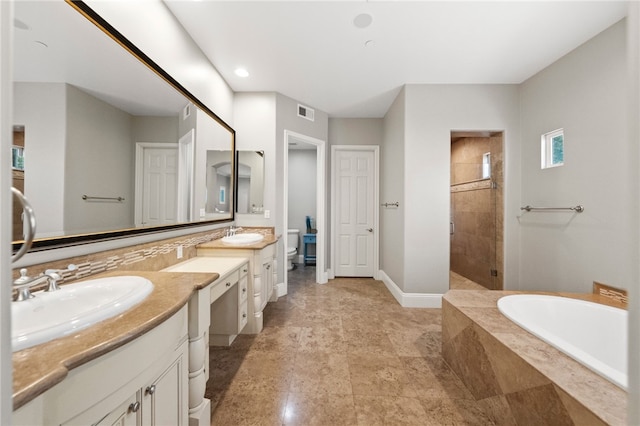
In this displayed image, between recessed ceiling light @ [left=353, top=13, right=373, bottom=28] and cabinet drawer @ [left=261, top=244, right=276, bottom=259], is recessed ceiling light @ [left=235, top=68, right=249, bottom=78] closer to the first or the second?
recessed ceiling light @ [left=353, top=13, right=373, bottom=28]

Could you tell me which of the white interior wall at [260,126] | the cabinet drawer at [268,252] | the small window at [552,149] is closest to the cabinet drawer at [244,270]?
the cabinet drawer at [268,252]

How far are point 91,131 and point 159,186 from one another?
0.52 metres

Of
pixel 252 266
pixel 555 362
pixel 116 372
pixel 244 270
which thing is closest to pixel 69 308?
pixel 116 372

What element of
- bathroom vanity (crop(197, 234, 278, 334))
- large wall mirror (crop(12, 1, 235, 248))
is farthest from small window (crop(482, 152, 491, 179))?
large wall mirror (crop(12, 1, 235, 248))

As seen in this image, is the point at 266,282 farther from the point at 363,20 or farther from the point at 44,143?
the point at 363,20

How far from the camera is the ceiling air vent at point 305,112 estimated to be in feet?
11.0

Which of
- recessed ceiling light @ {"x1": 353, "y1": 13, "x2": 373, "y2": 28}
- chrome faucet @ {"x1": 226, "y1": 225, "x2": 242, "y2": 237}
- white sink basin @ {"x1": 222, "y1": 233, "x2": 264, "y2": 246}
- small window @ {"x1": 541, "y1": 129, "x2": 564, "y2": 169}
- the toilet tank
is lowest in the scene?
the toilet tank

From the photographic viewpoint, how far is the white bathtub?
147cm

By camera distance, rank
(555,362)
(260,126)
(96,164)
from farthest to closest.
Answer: (260,126) < (96,164) < (555,362)

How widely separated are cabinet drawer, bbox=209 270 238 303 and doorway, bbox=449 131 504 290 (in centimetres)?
305

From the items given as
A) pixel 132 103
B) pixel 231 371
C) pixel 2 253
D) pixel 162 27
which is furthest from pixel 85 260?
pixel 162 27

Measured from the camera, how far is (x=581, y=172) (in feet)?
6.77

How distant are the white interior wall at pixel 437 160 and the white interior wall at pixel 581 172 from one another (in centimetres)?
17

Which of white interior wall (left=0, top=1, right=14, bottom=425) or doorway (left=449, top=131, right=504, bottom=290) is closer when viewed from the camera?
white interior wall (left=0, top=1, right=14, bottom=425)
